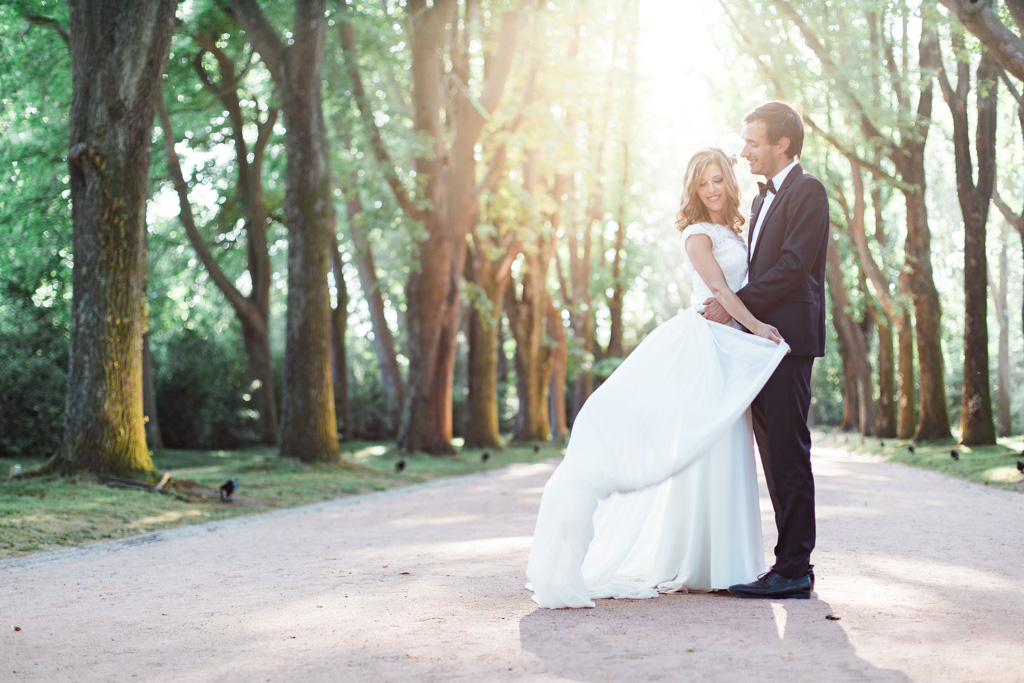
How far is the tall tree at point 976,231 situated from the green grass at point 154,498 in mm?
9095

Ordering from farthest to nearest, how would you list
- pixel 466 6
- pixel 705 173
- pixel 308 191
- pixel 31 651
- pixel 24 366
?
pixel 466 6 → pixel 24 366 → pixel 308 191 → pixel 705 173 → pixel 31 651

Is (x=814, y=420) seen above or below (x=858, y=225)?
below

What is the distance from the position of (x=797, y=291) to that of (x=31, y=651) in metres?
3.98

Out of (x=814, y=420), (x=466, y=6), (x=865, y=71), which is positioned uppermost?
(x=466, y=6)

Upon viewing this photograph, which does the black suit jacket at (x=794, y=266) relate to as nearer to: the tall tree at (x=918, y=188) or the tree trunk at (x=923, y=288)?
the tall tree at (x=918, y=188)

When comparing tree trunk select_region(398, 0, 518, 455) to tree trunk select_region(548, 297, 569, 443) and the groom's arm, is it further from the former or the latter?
the groom's arm

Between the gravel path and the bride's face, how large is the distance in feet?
6.81

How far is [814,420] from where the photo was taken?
155 feet

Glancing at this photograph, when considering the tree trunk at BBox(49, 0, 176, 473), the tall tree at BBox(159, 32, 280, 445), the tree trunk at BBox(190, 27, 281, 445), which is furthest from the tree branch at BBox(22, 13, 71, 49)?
the tree trunk at BBox(49, 0, 176, 473)

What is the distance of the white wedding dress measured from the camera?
15.8 feet

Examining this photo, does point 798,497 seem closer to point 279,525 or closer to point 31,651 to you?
point 31,651

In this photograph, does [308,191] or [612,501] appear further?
[308,191]

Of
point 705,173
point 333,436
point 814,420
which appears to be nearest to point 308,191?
point 333,436

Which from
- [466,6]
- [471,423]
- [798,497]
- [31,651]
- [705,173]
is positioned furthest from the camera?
[471,423]
